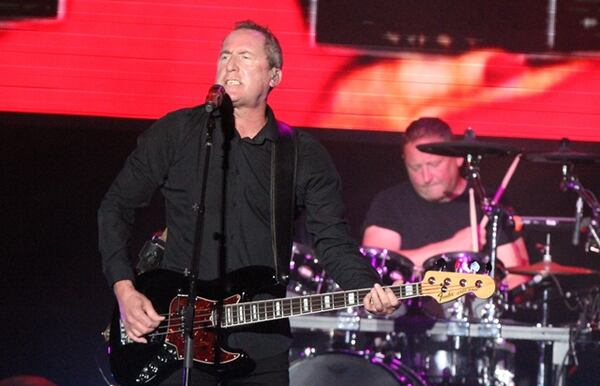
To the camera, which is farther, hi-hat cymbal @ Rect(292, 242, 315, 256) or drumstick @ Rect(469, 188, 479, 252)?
drumstick @ Rect(469, 188, 479, 252)

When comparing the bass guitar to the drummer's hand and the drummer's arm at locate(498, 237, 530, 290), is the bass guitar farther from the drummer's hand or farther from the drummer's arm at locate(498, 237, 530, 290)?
the drummer's arm at locate(498, 237, 530, 290)

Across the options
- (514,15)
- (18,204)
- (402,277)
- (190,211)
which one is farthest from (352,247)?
(18,204)

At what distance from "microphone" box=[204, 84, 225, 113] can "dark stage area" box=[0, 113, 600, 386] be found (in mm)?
3279

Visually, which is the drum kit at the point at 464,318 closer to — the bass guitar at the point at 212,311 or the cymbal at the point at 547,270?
the cymbal at the point at 547,270

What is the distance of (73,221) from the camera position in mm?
6965

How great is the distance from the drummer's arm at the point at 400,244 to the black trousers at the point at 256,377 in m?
3.04

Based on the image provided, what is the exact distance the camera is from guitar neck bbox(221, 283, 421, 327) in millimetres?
3676

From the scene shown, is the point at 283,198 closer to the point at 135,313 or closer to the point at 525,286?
the point at 135,313

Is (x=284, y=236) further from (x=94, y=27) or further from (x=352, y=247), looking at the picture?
(x=94, y=27)

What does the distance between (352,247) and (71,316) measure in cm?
365

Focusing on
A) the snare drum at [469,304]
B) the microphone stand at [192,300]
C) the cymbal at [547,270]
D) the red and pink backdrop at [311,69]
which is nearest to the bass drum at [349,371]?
the snare drum at [469,304]

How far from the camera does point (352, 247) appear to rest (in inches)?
156

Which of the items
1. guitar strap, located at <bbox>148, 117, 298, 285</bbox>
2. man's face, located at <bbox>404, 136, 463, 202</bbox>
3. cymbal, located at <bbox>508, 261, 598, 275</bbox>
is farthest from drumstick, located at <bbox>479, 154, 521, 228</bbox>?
guitar strap, located at <bbox>148, 117, 298, 285</bbox>

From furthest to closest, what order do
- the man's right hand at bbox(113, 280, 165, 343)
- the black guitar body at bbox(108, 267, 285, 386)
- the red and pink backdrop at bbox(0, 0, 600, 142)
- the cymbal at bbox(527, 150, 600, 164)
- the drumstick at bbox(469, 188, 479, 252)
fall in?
the drumstick at bbox(469, 188, 479, 252), the red and pink backdrop at bbox(0, 0, 600, 142), the cymbal at bbox(527, 150, 600, 164), the black guitar body at bbox(108, 267, 285, 386), the man's right hand at bbox(113, 280, 165, 343)
